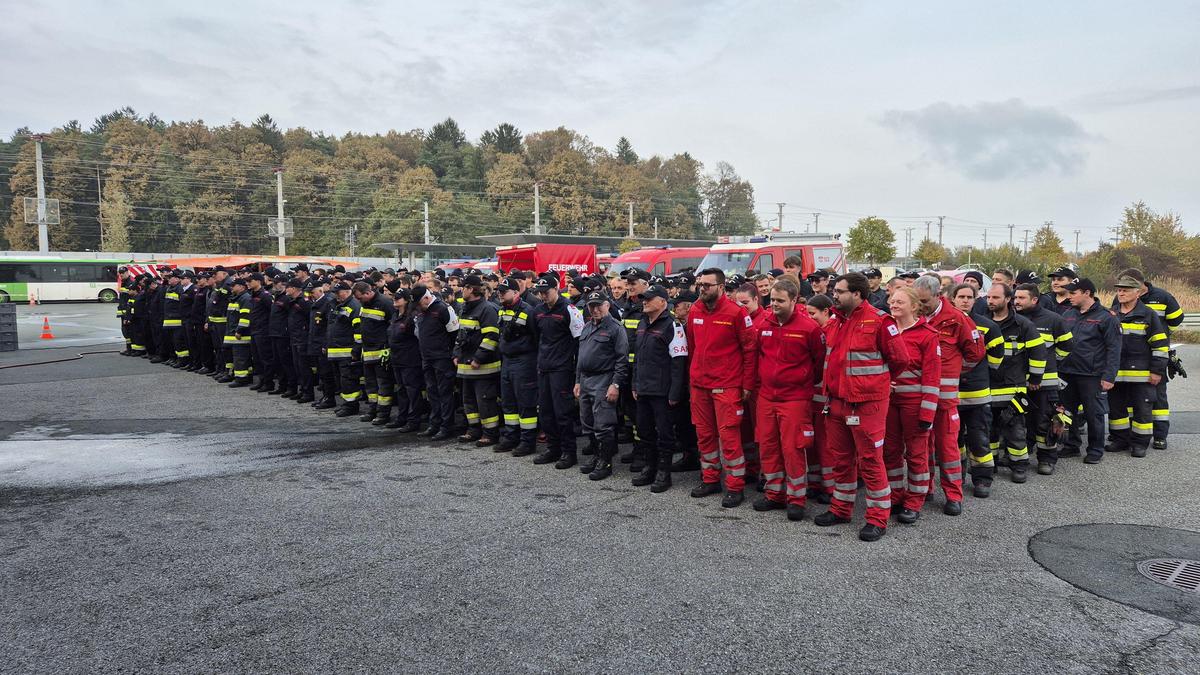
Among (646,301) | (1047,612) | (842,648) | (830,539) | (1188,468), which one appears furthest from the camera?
(1188,468)

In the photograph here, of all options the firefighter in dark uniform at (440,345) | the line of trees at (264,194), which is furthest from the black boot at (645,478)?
the line of trees at (264,194)

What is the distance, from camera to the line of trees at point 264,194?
65.6 metres

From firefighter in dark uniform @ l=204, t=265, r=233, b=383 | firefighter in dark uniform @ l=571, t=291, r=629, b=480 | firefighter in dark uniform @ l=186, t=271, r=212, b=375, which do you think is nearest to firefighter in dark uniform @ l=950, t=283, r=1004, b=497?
firefighter in dark uniform @ l=571, t=291, r=629, b=480

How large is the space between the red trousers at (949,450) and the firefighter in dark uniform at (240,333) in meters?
10.2

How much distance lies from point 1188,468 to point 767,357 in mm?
4707

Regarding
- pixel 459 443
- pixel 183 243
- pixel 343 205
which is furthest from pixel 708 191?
pixel 459 443

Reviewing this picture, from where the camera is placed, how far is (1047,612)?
3.94m

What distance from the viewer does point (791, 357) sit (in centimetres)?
541

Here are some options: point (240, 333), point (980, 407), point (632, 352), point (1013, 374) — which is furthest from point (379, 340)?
point (1013, 374)

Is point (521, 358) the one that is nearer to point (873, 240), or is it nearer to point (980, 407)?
point (980, 407)

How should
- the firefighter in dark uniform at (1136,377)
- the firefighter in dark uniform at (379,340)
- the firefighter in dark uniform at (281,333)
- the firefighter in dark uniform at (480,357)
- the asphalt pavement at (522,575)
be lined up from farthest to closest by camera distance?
the firefighter in dark uniform at (281,333) → the firefighter in dark uniform at (379,340) → the firefighter in dark uniform at (480,357) → the firefighter in dark uniform at (1136,377) → the asphalt pavement at (522,575)

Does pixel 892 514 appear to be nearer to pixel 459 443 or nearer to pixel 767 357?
pixel 767 357

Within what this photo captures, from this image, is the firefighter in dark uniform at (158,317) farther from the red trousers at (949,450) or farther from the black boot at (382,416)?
the red trousers at (949,450)

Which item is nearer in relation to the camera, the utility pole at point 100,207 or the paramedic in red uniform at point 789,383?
the paramedic in red uniform at point 789,383
